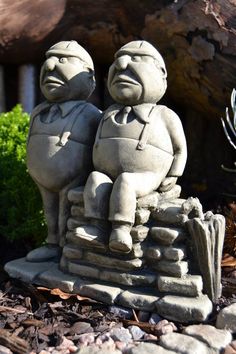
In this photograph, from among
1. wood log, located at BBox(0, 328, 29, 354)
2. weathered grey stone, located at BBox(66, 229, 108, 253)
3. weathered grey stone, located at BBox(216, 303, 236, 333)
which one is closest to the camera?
wood log, located at BBox(0, 328, 29, 354)

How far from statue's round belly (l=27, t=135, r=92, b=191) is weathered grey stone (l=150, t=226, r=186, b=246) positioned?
62cm

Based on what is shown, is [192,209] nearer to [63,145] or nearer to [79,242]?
[79,242]

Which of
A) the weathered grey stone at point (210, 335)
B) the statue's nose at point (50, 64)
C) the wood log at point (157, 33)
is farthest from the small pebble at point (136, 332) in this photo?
the wood log at point (157, 33)

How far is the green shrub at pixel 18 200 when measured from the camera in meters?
4.02

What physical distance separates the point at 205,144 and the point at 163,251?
2.67m

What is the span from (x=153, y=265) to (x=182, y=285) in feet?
0.69

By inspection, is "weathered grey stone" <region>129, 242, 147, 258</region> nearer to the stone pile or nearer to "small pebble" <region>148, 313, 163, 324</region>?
the stone pile

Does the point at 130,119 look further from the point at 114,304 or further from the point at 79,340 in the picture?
the point at 79,340

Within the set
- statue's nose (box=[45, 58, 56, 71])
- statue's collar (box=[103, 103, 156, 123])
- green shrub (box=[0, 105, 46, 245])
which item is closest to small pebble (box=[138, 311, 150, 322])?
statue's collar (box=[103, 103, 156, 123])

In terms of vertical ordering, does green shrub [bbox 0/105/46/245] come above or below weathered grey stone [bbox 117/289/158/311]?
below

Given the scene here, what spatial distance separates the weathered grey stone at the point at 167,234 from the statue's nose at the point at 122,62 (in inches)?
36.9

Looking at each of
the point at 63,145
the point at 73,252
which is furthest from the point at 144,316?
the point at 63,145

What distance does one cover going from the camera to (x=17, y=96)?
5.93 metres

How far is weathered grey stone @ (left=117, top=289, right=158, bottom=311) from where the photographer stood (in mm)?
2859
